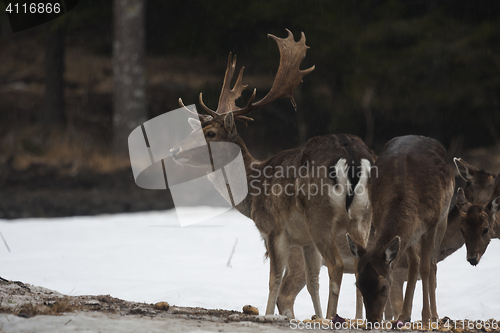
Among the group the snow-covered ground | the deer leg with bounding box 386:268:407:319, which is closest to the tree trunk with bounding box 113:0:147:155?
the snow-covered ground

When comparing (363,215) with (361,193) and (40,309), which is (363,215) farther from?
(40,309)

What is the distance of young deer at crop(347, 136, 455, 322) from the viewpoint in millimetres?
4594

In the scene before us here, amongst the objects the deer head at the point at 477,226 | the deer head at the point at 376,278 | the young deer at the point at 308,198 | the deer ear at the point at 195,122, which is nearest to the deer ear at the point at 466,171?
the deer head at the point at 477,226

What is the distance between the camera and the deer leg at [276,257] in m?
5.82

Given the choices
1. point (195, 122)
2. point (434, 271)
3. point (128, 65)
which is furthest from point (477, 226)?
point (128, 65)

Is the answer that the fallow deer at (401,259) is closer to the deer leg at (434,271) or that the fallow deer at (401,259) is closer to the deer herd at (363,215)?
the deer herd at (363,215)

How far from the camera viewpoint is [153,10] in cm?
1756

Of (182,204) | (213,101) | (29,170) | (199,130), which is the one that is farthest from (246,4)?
(199,130)

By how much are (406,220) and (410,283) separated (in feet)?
2.10

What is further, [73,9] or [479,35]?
[73,9]

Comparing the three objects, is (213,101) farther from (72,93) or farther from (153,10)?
(72,93)

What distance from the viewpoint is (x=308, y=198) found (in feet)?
18.3

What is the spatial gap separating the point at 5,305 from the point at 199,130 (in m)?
2.83

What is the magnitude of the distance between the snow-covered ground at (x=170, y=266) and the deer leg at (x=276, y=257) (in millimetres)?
1157
